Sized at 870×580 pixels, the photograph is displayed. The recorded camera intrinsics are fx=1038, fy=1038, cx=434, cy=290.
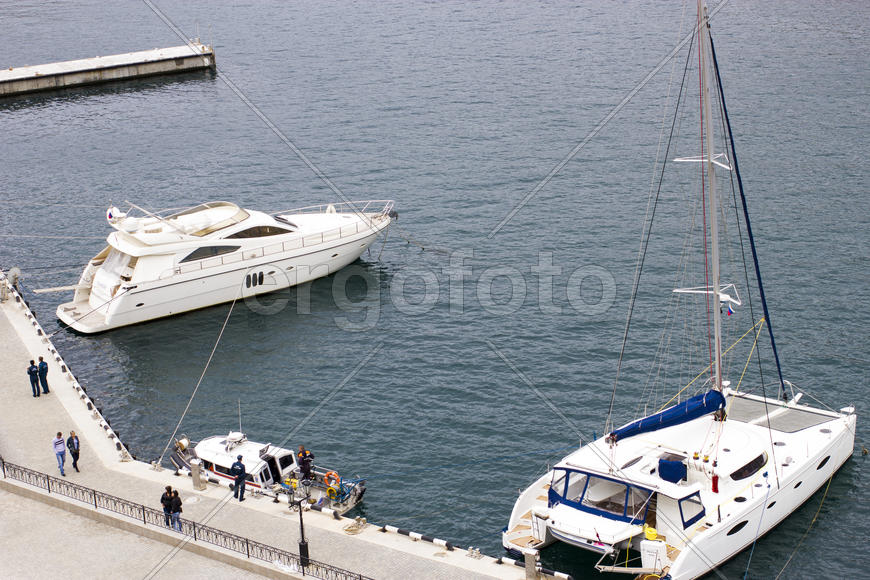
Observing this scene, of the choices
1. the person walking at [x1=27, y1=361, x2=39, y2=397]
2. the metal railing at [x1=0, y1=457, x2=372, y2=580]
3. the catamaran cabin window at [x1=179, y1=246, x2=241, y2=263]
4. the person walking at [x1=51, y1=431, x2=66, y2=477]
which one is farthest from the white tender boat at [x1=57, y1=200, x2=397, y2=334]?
the metal railing at [x1=0, y1=457, x2=372, y2=580]

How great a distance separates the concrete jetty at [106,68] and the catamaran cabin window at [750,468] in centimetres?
8771

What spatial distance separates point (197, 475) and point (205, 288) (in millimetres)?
20958

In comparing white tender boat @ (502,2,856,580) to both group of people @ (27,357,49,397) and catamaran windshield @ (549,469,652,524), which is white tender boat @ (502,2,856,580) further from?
group of people @ (27,357,49,397)

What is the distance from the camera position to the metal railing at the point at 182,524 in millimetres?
31234

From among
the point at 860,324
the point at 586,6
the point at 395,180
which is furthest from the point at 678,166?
the point at 586,6

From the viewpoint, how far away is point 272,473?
38375 millimetres

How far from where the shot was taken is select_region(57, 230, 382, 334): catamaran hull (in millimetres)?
54312

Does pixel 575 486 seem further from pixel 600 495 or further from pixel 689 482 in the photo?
pixel 689 482

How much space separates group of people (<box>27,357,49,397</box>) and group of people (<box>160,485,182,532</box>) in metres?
12.5

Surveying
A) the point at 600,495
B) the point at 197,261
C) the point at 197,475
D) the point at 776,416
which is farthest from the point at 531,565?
the point at 197,261

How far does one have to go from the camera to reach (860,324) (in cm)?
5109

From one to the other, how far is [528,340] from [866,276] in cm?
1957

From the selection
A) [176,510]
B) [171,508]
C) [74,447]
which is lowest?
[176,510]

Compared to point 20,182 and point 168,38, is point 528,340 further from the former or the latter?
point 168,38
